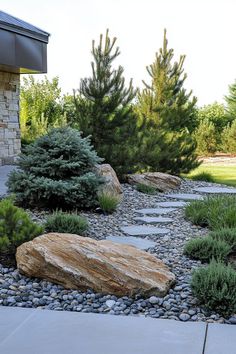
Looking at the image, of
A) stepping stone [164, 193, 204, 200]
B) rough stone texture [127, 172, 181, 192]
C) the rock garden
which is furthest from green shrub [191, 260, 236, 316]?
rough stone texture [127, 172, 181, 192]

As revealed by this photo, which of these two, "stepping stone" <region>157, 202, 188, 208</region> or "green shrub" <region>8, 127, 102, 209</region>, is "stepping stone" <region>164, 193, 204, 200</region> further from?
"green shrub" <region>8, 127, 102, 209</region>

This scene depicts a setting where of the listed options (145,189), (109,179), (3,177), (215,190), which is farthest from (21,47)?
(215,190)

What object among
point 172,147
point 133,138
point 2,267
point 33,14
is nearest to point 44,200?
point 2,267

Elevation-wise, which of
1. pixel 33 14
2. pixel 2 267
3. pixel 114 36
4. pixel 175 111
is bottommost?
pixel 2 267

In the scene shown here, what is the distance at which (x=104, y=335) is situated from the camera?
2.58 m

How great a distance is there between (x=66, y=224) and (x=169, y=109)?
6.95 meters

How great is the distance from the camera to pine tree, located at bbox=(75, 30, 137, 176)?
30.2ft

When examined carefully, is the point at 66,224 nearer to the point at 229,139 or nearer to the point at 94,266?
the point at 94,266

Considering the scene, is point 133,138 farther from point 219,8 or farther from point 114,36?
point 219,8

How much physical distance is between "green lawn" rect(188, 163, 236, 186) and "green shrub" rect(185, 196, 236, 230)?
5.05m

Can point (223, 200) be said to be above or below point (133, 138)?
below

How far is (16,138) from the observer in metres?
10.0

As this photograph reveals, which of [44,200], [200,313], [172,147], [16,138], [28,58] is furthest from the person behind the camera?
[172,147]

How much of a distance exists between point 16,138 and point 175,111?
3.83 m
